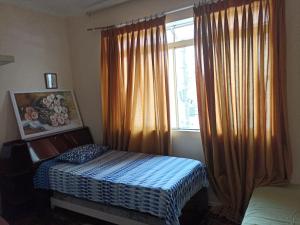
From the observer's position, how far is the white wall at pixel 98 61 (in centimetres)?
223

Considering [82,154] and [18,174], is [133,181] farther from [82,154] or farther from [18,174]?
[18,174]

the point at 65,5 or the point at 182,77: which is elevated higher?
the point at 65,5

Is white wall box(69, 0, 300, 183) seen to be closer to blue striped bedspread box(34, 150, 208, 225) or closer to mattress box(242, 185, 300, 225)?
mattress box(242, 185, 300, 225)

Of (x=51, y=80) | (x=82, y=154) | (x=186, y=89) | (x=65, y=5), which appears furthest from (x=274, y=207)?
(x=65, y=5)

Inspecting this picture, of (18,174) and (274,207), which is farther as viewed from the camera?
(18,174)

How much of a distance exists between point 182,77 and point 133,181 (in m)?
1.40

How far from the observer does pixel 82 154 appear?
2.93 m

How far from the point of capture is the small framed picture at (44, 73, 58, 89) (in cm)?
333

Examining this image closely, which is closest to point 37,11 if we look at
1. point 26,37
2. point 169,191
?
point 26,37

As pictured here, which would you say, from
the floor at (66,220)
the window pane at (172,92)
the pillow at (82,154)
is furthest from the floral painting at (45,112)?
the window pane at (172,92)

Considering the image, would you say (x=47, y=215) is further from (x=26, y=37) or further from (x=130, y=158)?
(x=26, y=37)

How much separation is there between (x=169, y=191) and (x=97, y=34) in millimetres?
2398

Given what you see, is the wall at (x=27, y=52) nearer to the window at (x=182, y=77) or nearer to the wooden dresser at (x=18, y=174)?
the wooden dresser at (x=18, y=174)

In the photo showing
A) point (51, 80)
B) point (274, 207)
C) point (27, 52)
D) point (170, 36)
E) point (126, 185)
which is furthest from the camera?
point (51, 80)
